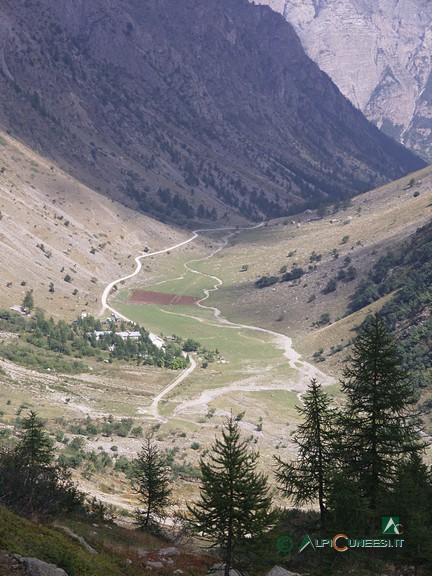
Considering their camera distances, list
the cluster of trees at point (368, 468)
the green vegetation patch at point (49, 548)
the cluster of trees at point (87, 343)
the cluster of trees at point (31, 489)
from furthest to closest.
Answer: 1. the cluster of trees at point (87, 343)
2. the cluster of trees at point (368, 468)
3. the cluster of trees at point (31, 489)
4. the green vegetation patch at point (49, 548)

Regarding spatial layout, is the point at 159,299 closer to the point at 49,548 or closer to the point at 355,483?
the point at 355,483

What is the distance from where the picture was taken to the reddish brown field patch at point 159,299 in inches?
5212

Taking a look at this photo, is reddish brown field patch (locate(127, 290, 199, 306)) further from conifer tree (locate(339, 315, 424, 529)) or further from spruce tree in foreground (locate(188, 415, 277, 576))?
spruce tree in foreground (locate(188, 415, 277, 576))

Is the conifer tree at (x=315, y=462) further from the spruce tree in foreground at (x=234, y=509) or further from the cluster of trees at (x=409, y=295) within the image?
the cluster of trees at (x=409, y=295)

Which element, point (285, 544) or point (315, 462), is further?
point (315, 462)

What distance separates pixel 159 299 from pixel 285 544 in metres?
106

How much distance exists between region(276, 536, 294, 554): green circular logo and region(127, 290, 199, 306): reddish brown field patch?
100568 mm

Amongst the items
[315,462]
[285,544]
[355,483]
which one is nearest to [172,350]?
[315,462]

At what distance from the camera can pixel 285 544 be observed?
30.8 metres

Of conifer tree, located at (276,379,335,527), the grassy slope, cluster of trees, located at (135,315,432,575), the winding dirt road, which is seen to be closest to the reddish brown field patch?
the winding dirt road

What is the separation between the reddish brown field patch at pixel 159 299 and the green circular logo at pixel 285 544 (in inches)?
3959

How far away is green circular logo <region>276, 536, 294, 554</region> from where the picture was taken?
29.8m

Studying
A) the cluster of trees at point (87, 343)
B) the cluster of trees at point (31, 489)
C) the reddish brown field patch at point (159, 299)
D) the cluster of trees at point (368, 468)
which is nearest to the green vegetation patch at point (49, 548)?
the cluster of trees at point (31, 489)

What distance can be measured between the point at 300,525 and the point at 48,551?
15.0m
